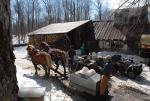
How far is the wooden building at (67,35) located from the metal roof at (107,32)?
3.00ft

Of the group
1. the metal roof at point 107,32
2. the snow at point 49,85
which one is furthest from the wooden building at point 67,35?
the snow at point 49,85

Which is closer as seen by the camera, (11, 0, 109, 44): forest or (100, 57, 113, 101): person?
(100, 57, 113, 101): person

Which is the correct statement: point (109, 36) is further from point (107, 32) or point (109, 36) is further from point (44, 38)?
point (44, 38)

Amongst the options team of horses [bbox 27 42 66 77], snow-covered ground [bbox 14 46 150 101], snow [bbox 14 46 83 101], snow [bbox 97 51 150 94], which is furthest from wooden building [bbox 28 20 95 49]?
snow [bbox 14 46 83 101]

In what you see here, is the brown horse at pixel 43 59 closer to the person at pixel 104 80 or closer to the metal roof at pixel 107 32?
the person at pixel 104 80

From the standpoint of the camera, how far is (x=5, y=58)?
2.78 meters

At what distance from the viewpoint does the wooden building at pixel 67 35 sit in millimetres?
24547

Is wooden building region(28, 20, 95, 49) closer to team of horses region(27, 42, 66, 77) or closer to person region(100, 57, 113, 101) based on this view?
team of horses region(27, 42, 66, 77)

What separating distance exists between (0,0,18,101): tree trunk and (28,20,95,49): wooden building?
2059cm

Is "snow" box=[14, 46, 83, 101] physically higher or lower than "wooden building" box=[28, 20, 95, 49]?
lower

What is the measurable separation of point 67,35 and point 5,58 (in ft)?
72.7

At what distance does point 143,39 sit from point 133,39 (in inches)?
163

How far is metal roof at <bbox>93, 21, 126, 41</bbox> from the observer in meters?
26.7

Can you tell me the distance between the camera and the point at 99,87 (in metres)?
10.4
